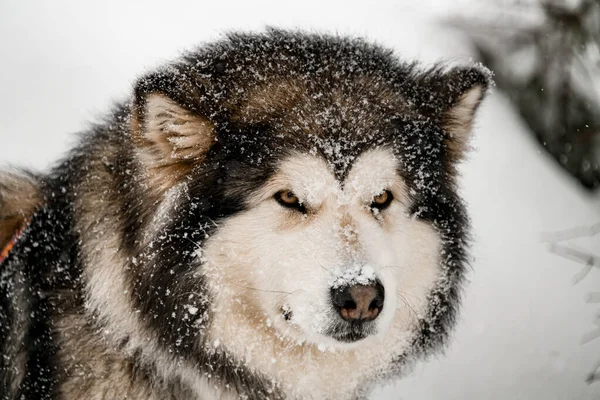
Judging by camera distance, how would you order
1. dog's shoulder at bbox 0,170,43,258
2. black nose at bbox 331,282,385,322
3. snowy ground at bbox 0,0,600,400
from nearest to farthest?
black nose at bbox 331,282,385,322 < dog's shoulder at bbox 0,170,43,258 < snowy ground at bbox 0,0,600,400

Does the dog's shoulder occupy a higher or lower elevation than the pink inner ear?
lower

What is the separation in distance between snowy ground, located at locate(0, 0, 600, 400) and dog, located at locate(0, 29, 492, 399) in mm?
1346

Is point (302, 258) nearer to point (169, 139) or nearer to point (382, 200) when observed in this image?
point (382, 200)

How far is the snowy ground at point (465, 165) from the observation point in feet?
13.2

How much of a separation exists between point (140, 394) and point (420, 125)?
1563mm

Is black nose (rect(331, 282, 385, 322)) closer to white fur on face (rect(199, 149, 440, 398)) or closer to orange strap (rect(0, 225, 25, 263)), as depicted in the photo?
white fur on face (rect(199, 149, 440, 398))

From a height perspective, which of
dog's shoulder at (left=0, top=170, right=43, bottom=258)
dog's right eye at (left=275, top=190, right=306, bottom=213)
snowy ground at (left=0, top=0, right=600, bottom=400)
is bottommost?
snowy ground at (left=0, top=0, right=600, bottom=400)

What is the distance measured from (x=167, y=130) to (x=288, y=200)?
20.3 inches

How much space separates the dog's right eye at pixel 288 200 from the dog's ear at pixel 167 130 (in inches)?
13.0

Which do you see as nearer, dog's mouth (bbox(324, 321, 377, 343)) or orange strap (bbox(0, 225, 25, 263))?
dog's mouth (bbox(324, 321, 377, 343))

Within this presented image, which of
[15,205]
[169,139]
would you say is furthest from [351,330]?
[15,205]

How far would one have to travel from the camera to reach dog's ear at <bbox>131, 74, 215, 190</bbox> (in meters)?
2.04

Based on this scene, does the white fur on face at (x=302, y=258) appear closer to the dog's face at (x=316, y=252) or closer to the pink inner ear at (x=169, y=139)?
the dog's face at (x=316, y=252)

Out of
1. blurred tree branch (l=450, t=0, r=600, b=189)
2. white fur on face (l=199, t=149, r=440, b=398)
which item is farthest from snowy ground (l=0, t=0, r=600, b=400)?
white fur on face (l=199, t=149, r=440, b=398)
